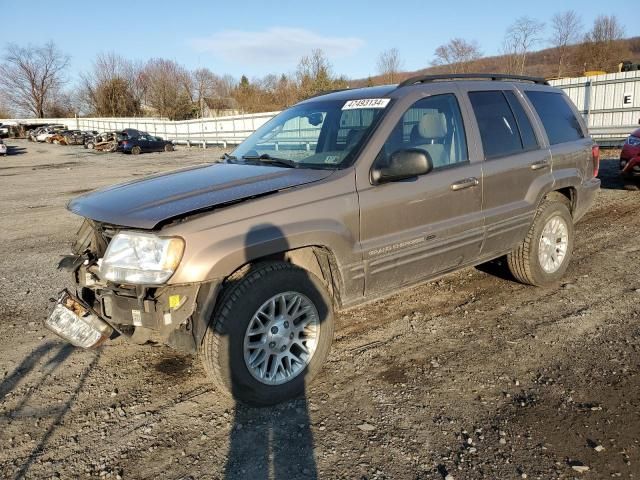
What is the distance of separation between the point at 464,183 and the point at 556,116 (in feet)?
6.16

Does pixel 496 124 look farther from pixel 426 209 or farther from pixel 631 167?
pixel 631 167

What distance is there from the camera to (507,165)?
446 cm

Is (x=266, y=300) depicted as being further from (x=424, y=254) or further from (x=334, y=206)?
(x=424, y=254)

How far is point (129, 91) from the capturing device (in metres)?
73.8

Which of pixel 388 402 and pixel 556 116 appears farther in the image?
pixel 556 116

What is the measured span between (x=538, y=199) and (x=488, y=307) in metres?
1.12

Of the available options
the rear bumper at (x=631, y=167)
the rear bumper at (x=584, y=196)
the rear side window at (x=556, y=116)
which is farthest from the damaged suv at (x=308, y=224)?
the rear bumper at (x=631, y=167)

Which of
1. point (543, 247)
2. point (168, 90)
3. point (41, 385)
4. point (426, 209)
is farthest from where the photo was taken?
point (168, 90)

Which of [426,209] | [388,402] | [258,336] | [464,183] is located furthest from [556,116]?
[258,336]

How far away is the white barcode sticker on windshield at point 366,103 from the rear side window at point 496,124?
93 centimetres

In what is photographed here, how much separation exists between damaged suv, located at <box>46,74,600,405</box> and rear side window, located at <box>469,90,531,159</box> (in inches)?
0.7

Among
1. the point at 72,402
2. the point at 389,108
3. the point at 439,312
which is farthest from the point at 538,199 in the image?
the point at 72,402

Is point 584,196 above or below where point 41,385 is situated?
above

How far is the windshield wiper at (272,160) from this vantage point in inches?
151
